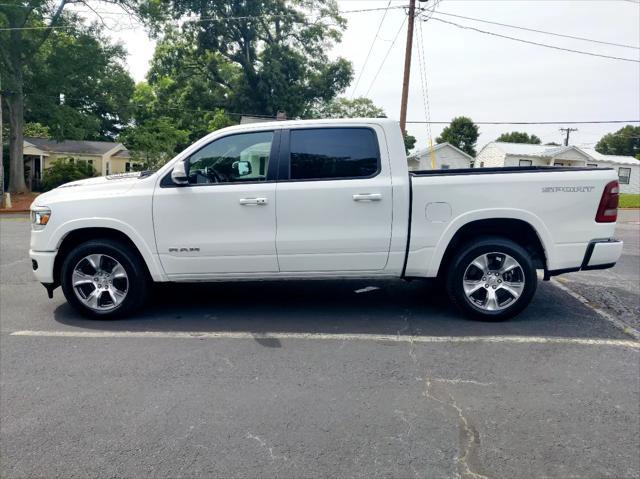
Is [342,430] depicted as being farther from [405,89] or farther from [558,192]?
[405,89]

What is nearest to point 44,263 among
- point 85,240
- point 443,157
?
point 85,240

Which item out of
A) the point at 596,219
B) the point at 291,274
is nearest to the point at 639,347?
the point at 596,219

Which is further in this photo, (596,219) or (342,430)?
(596,219)

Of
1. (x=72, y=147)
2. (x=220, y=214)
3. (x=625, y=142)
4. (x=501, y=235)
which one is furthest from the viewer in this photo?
(x=625, y=142)

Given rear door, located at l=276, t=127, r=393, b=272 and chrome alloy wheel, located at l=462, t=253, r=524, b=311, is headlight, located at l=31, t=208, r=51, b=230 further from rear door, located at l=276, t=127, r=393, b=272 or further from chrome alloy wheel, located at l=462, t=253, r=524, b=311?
chrome alloy wheel, located at l=462, t=253, r=524, b=311

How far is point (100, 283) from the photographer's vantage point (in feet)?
16.6

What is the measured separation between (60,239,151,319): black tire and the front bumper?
0.11 metres

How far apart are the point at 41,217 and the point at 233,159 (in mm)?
2015

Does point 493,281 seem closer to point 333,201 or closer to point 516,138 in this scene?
point 333,201

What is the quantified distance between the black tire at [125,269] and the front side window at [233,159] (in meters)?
1.08

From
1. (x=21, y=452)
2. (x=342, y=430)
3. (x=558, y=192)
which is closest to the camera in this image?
(x=21, y=452)

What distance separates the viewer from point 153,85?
1564 inches

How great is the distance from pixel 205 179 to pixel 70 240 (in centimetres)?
158

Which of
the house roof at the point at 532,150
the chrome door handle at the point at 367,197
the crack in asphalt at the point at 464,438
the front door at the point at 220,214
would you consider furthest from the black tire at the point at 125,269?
the house roof at the point at 532,150
